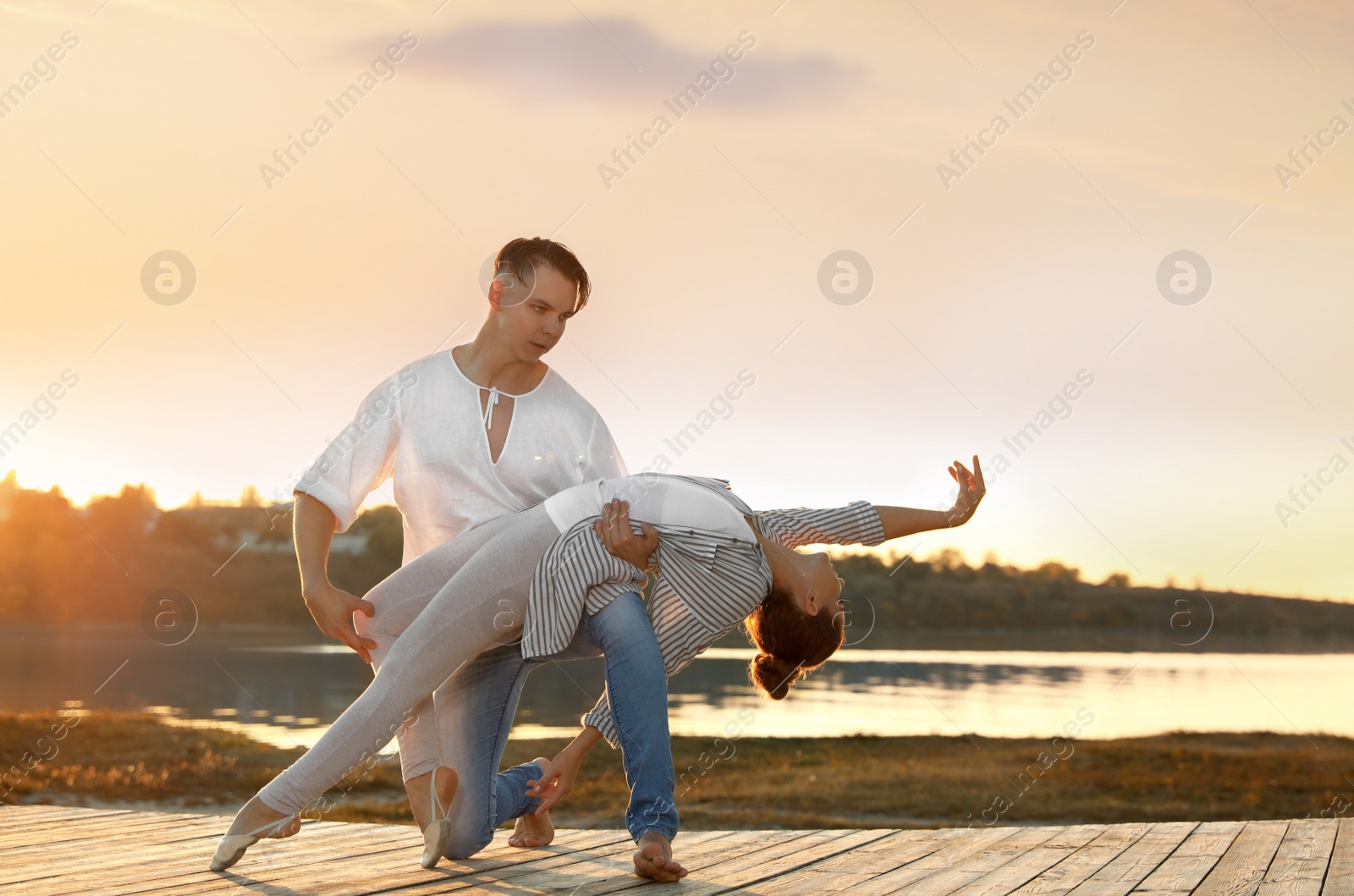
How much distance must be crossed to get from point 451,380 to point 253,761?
10981mm

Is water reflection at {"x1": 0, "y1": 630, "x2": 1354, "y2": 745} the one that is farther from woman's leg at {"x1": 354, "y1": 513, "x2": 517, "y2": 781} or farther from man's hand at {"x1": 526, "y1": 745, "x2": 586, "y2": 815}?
woman's leg at {"x1": 354, "y1": 513, "x2": 517, "y2": 781}

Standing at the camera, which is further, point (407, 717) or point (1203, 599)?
point (1203, 599)

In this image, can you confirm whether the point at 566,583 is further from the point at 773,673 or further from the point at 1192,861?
the point at 1192,861

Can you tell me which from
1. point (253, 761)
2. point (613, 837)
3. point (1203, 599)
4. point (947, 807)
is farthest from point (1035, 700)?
point (1203, 599)

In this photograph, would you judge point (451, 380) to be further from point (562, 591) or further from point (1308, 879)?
point (1308, 879)

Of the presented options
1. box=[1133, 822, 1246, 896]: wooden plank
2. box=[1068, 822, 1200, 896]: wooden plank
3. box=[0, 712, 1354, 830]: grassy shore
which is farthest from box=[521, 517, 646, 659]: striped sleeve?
box=[0, 712, 1354, 830]: grassy shore

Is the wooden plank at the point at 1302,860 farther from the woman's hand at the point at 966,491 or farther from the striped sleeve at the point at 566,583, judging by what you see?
the striped sleeve at the point at 566,583

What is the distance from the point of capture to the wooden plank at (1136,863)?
2820 mm

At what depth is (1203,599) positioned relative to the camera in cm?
5966

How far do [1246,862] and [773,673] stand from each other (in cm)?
152

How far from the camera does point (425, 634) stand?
9.70 feet

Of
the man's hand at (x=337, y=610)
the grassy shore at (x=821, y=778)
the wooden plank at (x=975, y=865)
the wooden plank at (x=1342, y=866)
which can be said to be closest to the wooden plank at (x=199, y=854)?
the man's hand at (x=337, y=610)

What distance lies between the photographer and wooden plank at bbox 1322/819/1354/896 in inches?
112

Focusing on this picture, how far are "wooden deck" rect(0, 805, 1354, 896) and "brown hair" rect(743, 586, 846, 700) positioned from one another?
0.52 m
